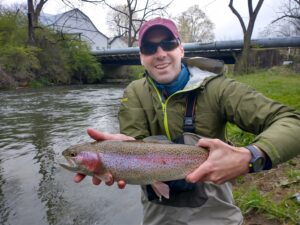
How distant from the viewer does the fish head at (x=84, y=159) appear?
2.19 meters

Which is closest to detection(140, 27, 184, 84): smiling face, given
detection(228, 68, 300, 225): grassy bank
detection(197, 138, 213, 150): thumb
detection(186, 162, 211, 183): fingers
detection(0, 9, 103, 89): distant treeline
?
detection(197, 138, 213, 150): thumb

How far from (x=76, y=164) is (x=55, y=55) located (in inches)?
1054

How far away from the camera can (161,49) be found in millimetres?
2619

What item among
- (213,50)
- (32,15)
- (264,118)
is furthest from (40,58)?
(264,118)

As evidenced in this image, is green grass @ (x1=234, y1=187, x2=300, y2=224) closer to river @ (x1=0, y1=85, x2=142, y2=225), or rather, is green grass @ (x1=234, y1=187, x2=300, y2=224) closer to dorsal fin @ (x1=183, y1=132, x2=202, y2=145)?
river @ (x1=0, y1=85, x2=142, y2=225)

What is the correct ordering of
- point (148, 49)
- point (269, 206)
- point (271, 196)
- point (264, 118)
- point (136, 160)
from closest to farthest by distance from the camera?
point (264, 118) < point (136, 160) < point (148, 49) < point (269, 206) < point (271, 196)

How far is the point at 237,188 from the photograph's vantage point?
4348 millimetres

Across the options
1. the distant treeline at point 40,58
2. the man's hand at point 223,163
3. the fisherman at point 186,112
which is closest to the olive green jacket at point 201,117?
the fisherman at point 186,112

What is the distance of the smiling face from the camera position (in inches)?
102

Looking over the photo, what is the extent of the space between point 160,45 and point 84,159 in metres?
1.02

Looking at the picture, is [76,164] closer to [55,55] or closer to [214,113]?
[214,113]

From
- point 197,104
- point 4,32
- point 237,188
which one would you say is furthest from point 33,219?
point 4,32

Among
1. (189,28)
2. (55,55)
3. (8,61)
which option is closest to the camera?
(8,61)

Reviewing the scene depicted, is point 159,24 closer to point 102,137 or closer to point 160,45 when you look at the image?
point 160,45
